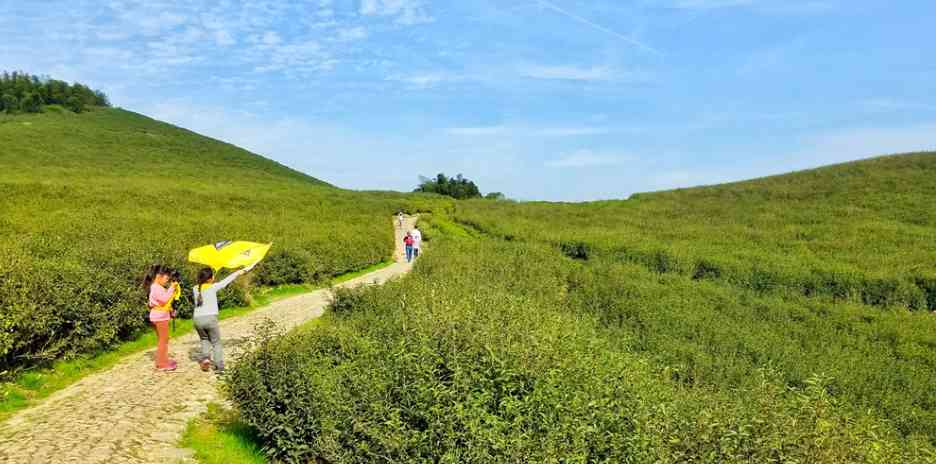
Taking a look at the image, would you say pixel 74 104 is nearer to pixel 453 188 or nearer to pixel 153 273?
pixel 453 188

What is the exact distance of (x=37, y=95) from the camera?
356 ft

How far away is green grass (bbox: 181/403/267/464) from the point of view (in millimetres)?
7949

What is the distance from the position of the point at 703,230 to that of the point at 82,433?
40.6 metres

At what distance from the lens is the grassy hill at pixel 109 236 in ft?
35.9

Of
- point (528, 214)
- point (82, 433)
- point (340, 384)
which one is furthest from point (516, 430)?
point (528, 214)

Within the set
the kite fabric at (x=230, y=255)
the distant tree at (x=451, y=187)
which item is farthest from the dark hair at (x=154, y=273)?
the distant tree at (x=451, y=187)

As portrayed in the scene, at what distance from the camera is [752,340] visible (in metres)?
15.0

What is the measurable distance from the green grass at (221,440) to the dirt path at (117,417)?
0.19 meters

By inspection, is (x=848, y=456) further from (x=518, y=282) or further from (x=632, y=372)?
(x=518, y=282)

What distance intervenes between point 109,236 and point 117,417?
1123cm

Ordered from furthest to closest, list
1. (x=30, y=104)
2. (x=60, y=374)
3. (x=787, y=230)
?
(x=30, y=104)
(x=787, y=230)
(x=60, y=374)

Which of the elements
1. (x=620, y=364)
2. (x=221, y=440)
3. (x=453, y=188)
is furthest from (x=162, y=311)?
(x=453, y=188)

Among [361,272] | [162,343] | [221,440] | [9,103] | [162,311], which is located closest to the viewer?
[221,440]

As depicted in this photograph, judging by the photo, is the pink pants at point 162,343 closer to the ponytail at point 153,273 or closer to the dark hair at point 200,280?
the dark hair at point 200,280
